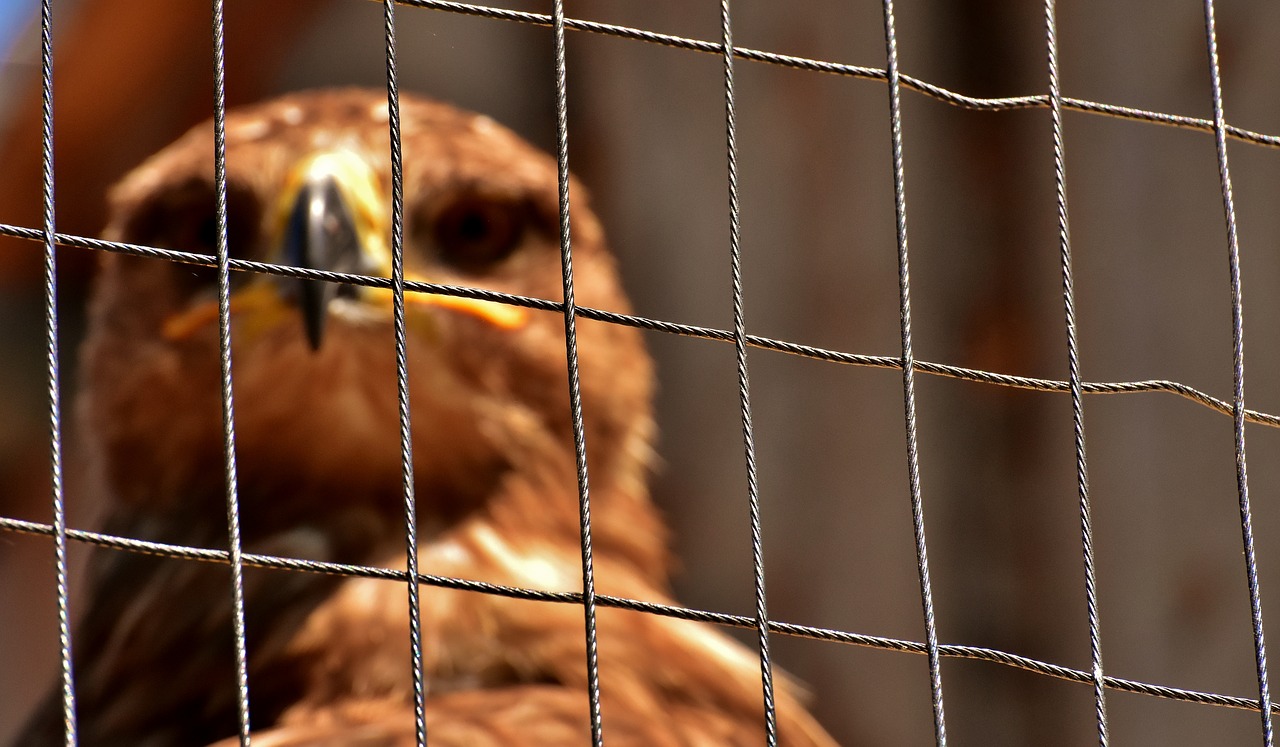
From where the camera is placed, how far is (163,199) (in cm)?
193

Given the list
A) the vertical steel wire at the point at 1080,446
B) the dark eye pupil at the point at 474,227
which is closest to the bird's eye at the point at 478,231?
the dark eye pupil at the point at 474,227

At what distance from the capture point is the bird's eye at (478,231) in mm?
1985

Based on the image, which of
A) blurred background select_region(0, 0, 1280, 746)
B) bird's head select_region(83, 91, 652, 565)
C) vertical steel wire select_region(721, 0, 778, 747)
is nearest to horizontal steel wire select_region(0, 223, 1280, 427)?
vertical steel wire select_region(721, 0, 778, 747)

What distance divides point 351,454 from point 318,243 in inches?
14.9

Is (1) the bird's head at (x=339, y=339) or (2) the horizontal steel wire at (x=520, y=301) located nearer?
(2) the horizontal steel wire at (x=520, y=301)

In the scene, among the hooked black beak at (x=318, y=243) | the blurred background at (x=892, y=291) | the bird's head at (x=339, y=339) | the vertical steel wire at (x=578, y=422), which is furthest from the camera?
the blurred background at (x=892, y=291)

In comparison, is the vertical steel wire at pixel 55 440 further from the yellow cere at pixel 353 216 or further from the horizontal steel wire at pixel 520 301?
the yellow cere at pixel 353 216

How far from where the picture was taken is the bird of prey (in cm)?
177

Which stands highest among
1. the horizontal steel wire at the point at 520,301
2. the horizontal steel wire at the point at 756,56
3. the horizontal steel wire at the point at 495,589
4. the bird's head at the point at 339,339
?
the bird's head at the point at 339,339

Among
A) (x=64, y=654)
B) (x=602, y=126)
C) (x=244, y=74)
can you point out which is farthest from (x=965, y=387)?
(x=64, y=654)

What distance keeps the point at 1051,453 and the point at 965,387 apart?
0.65 ft

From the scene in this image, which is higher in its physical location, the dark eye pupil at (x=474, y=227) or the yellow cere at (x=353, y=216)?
the dark eye pupil at (x=474, y=227)

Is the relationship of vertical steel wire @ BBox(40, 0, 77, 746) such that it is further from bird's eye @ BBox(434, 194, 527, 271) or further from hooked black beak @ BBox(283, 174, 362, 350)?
bird's eye @ BBox(434, 194, 527, 271)

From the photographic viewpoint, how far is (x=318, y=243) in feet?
5.57
